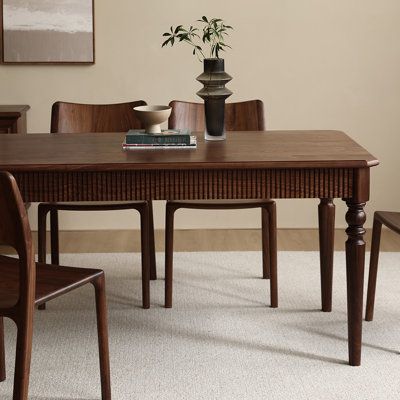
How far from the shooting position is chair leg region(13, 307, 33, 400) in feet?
7.57

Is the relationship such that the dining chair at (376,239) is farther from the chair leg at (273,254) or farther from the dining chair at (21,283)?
the dining chair at (21,283)

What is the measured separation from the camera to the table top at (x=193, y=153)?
2.83 m

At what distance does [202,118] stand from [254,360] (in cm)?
133

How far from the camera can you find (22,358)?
7.57 feet

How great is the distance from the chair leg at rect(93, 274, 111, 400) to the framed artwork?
8.95 feet

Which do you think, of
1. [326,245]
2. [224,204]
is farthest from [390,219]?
[224,204]

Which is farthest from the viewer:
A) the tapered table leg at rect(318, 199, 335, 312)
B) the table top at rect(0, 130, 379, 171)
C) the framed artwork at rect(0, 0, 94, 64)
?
the framed artwork at rect(0, 0, 94, 64)

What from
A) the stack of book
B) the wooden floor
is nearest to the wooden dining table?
the stack of book

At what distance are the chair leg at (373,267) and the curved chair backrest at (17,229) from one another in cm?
148

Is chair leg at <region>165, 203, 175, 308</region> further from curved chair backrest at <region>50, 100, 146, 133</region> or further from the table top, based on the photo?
curved chair backrest at <region>50, 100, 146, 133</region>

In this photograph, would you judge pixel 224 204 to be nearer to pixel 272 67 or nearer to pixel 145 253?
pixel 145 253

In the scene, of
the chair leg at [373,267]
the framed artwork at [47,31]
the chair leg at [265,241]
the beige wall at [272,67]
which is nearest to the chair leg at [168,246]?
the chair leg at [265,241]

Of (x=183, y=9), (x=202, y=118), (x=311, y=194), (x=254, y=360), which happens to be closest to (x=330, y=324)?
(x=254, y=360)

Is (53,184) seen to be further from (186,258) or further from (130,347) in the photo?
(186,258)
